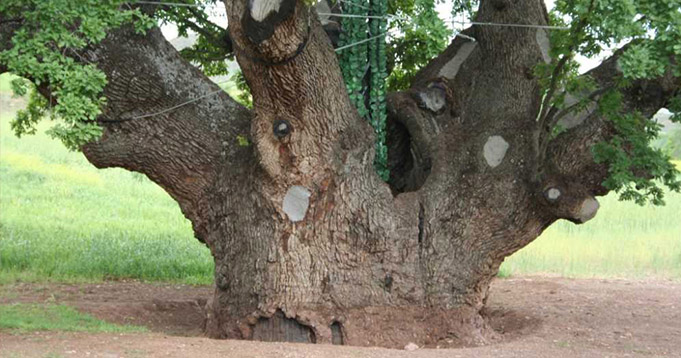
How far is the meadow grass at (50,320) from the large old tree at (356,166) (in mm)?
1048

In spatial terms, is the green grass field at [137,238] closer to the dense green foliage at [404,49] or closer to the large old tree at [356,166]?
the dense green foliage at [404,49]

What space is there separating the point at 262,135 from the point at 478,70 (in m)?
2.44

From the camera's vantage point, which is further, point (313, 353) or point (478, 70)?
point (478, 70)

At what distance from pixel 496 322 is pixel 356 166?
2834 millimetres

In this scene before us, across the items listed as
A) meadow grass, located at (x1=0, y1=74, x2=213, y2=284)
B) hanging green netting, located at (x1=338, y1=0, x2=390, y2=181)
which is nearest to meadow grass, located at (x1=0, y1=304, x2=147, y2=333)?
meadow grass, located at (x1=0, y1=74, x2=213, y2=284)

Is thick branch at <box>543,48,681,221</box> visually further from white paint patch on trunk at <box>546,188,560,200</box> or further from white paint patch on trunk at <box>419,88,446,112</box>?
white paint patch on trunk at <box>419,88,446,112</box>

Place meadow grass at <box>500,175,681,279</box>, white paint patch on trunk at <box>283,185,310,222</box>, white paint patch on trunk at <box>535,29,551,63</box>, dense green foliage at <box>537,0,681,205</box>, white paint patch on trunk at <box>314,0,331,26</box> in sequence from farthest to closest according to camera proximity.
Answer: meadow grass at <box>500,175,681,279</box> < white paint patch on trunk at <box>314,0,331,26</box> < white paint patch on trunk at <box>535,29,551,63</box> < white paint patch on trunk at <box>283,185,310,222</box> < dense green foliage at <box>537,0,681,205</box>

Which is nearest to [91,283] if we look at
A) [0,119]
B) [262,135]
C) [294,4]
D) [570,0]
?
[262,135]

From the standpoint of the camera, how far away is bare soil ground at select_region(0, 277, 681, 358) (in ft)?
27.0

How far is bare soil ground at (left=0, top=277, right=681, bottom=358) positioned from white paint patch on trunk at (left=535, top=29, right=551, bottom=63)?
104 inches

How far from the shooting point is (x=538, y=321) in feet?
35.4

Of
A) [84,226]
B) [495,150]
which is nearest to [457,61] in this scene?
[495,150]

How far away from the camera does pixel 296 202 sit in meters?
9.36

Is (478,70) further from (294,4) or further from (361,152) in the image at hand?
(294,4)
